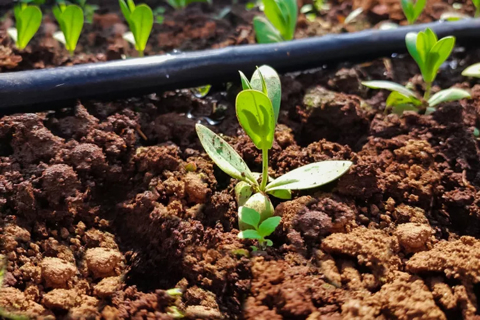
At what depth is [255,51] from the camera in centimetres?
168

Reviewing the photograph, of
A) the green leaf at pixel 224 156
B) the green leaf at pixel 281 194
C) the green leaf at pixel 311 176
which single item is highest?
the green leaf at pixel 224 156

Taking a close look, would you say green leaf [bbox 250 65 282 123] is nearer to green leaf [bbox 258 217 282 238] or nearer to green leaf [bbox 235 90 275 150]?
green leaf [bbox 235 90 275 150]

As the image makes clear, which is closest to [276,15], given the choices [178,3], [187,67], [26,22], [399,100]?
[187,67]

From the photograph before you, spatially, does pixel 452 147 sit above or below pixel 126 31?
below

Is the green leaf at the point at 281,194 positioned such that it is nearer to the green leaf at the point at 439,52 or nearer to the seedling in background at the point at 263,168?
the seedling in background at the point at 263,168

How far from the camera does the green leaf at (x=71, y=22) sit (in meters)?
1.68

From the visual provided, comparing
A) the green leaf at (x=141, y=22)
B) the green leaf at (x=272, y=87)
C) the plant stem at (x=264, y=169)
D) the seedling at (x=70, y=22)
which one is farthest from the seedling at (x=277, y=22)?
the plant stem at (x=264, y=169)

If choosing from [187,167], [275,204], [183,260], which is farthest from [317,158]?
[183,260]

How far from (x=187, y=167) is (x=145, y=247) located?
0.90 feet

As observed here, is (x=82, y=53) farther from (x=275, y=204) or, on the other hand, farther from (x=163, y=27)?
(x=275, y=204)

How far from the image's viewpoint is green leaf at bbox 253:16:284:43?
1854 millimetres

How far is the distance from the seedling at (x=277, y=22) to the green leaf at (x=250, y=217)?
973 mm

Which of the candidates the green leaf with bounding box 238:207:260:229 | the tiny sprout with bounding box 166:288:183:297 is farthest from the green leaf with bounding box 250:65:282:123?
the tiny sprout with bounding box 166:288:183:297

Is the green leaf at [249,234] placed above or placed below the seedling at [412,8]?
below
